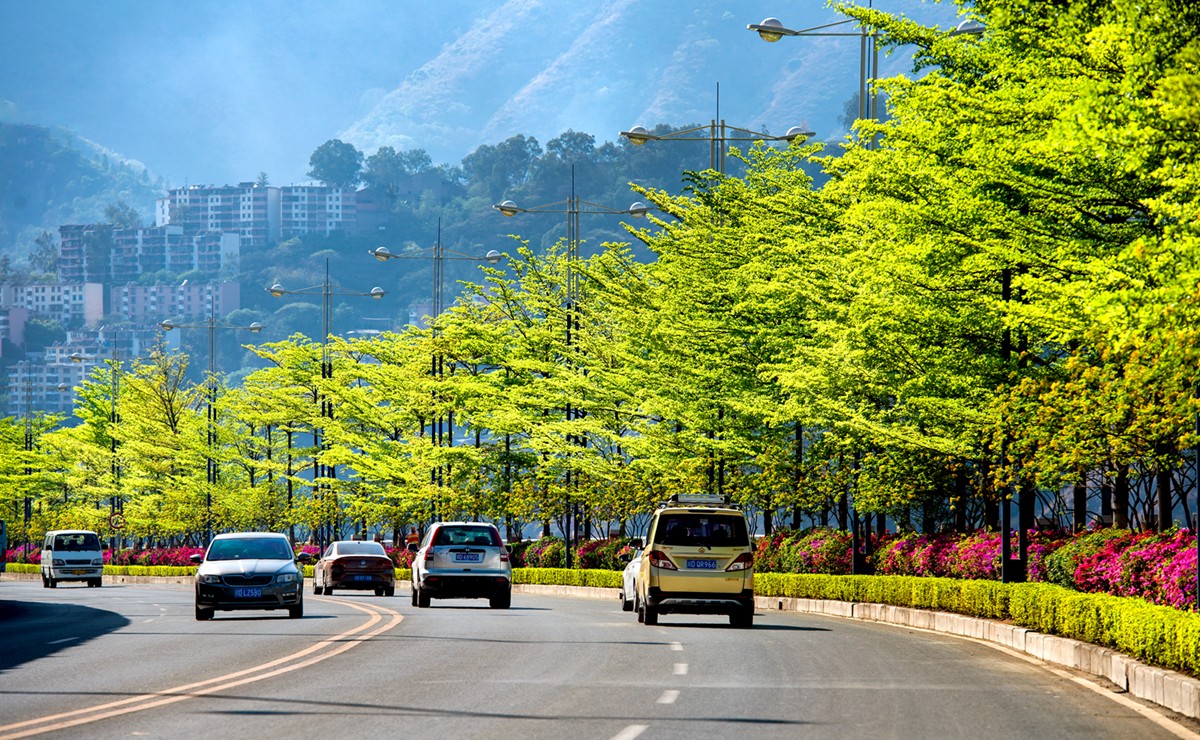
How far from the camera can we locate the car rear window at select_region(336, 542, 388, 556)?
48.3m

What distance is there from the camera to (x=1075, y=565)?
2673 cm

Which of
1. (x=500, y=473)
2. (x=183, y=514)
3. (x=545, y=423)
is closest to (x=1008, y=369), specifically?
(x=545, y=423)

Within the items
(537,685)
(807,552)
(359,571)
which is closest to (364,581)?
(359,571)

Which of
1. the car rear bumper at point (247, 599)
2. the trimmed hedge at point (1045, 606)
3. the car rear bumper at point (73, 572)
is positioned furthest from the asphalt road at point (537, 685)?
the car rear bumper at point (73, 572)

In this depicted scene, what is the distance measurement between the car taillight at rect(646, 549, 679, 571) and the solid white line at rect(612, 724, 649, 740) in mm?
15022

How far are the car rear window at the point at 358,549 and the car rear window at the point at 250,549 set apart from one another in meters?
17.4

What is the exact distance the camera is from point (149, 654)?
21234mm

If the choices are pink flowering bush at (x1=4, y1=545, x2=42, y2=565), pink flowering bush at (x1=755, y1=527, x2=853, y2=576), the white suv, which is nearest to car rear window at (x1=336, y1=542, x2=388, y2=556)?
pink flowering bush at (x1=755, y1=527, x2=853, y2=576)

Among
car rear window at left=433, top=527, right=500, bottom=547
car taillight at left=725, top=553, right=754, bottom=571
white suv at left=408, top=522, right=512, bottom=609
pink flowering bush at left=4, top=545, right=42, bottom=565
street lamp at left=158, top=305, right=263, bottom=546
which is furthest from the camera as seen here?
pink flowering bush at left=4, top=545, right=42, bottom=565

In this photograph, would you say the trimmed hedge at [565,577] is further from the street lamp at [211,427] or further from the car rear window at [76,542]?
the street lamp at [211,427]

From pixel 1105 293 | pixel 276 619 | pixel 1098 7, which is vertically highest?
pixel 1098 7

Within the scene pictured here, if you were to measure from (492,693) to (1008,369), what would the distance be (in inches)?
614

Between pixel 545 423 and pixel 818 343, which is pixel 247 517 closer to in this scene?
pixel 545 423

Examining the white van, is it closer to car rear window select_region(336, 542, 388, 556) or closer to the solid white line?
car rear window select_region(336, 542, 388, 556)
